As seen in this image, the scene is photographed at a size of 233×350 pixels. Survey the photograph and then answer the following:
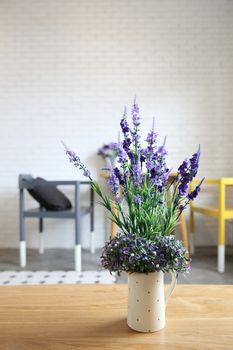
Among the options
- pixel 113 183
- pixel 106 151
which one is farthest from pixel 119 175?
pixel 106 151

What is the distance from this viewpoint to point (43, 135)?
3.30m

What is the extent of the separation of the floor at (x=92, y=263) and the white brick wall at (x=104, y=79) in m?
0.31

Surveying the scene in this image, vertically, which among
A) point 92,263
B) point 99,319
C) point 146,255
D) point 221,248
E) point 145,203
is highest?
point 145,203

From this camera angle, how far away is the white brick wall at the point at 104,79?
10.7ft

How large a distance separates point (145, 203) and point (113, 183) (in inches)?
3.3

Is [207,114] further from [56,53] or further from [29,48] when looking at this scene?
[29,48]

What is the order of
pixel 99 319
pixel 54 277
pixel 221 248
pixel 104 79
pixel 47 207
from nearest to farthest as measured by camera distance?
pixel 99 319, pixel 54 277, pixel 221 248, pixel 47 207, pixel 104 79

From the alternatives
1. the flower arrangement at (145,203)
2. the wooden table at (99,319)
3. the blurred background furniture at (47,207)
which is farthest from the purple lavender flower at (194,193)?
the blurred background furniture at (47,207)

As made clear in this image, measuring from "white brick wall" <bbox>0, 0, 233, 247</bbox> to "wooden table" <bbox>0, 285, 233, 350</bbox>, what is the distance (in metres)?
2.35

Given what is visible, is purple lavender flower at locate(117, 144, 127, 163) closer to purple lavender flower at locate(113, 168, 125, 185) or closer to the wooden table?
purple lavender flower at locate(113, 168, 125, 185)

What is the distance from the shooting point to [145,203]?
75cm

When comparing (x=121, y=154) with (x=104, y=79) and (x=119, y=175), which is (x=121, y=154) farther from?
(x=104, y=79)

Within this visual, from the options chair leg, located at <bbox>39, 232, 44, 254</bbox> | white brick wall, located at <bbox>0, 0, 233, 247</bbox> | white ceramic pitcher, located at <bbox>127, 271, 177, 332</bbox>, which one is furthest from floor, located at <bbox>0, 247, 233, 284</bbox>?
white ceramic pitcher, located at <bbox>127, 271, 177, 332</bbox>

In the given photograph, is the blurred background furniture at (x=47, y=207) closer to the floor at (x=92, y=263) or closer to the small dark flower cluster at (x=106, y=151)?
the floor at (x=92, y=263)
